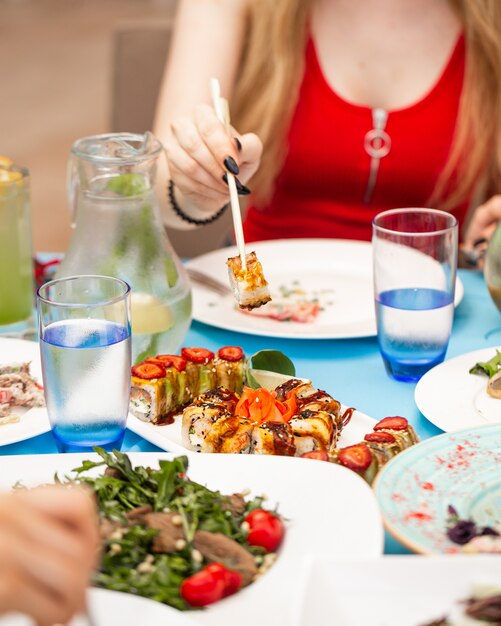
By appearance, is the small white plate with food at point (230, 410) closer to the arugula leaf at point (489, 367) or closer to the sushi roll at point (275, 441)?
the sushi roll at point (275, 441)

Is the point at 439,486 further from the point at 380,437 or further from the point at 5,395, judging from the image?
the point at 5,395

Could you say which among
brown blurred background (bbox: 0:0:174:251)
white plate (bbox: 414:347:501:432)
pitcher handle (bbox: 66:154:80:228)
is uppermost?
pitcher handle (bbox: 66:154:80:228)

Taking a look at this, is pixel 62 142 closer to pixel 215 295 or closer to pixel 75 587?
pixel 215 295

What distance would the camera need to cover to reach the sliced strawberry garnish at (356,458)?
988mm

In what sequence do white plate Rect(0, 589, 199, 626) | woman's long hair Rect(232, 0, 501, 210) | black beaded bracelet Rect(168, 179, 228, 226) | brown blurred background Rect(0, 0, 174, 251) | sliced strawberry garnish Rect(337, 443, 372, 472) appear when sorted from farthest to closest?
brown blurred background Rect(0, 0, 174, 251) → woman's long hair Rect(232, 0, 501, 210) → black beaded bracelet Rect(168, 179, 228, 226) → sliced strawberry garnish Rect(337, 443, 372, 472) → white plate Rect(0, 589, 199, 626)

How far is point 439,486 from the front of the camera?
37.4 inches

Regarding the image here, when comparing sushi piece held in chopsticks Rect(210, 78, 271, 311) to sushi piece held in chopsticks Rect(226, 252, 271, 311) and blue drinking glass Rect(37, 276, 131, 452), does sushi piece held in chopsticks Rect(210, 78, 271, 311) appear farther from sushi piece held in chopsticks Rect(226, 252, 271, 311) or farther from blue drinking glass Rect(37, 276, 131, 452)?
blue drinking glass Rect(37, 276, 131, 452)

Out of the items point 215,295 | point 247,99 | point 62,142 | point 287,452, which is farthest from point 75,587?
point 62,142

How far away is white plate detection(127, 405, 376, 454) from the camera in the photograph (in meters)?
1.10

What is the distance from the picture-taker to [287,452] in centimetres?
104

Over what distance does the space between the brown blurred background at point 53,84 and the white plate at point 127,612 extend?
3.63 metres

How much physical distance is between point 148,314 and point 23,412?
0.72 ft

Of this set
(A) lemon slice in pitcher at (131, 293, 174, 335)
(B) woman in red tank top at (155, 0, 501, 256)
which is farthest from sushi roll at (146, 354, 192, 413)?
(B) woman in red tank top at (155, 0, 501, 256)

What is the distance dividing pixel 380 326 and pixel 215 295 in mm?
385
